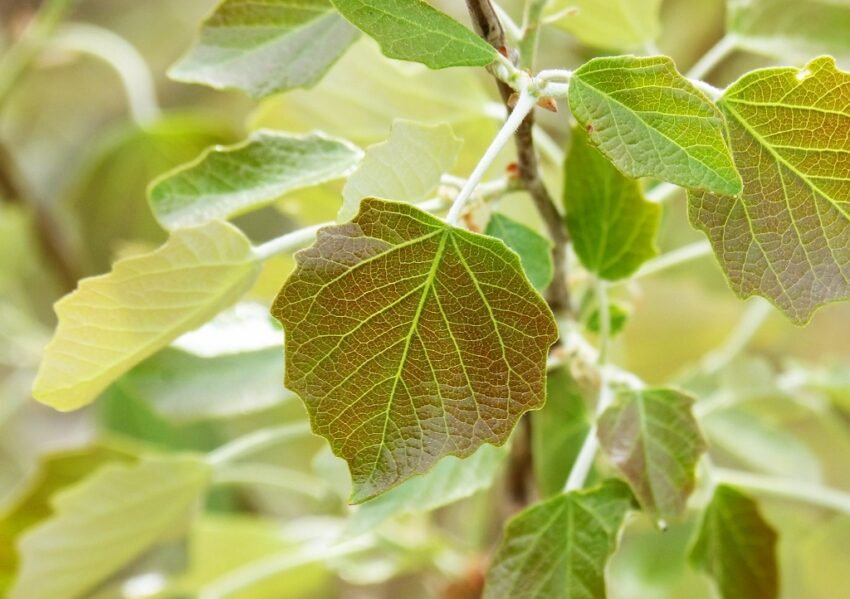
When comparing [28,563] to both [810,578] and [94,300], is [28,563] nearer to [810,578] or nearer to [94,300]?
[94,300]

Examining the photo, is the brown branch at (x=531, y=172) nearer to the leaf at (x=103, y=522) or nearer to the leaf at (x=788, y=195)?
the leaf at (x=788, y=195)

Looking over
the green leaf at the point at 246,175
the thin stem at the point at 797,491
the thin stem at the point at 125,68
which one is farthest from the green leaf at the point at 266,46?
the thin stem at the point at 125,68

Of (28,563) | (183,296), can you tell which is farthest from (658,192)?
(28,563)

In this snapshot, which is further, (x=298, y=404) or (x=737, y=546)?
(x=298, y=404)

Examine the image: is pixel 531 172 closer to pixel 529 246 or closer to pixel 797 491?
pixel 529 246

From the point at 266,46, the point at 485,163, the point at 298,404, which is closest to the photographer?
the point at 485,163

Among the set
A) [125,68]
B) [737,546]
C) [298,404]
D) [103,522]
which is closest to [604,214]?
[737,546]

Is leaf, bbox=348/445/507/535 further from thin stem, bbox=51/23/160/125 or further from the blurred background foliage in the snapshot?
thin stem, bbox=51/23/160/125
